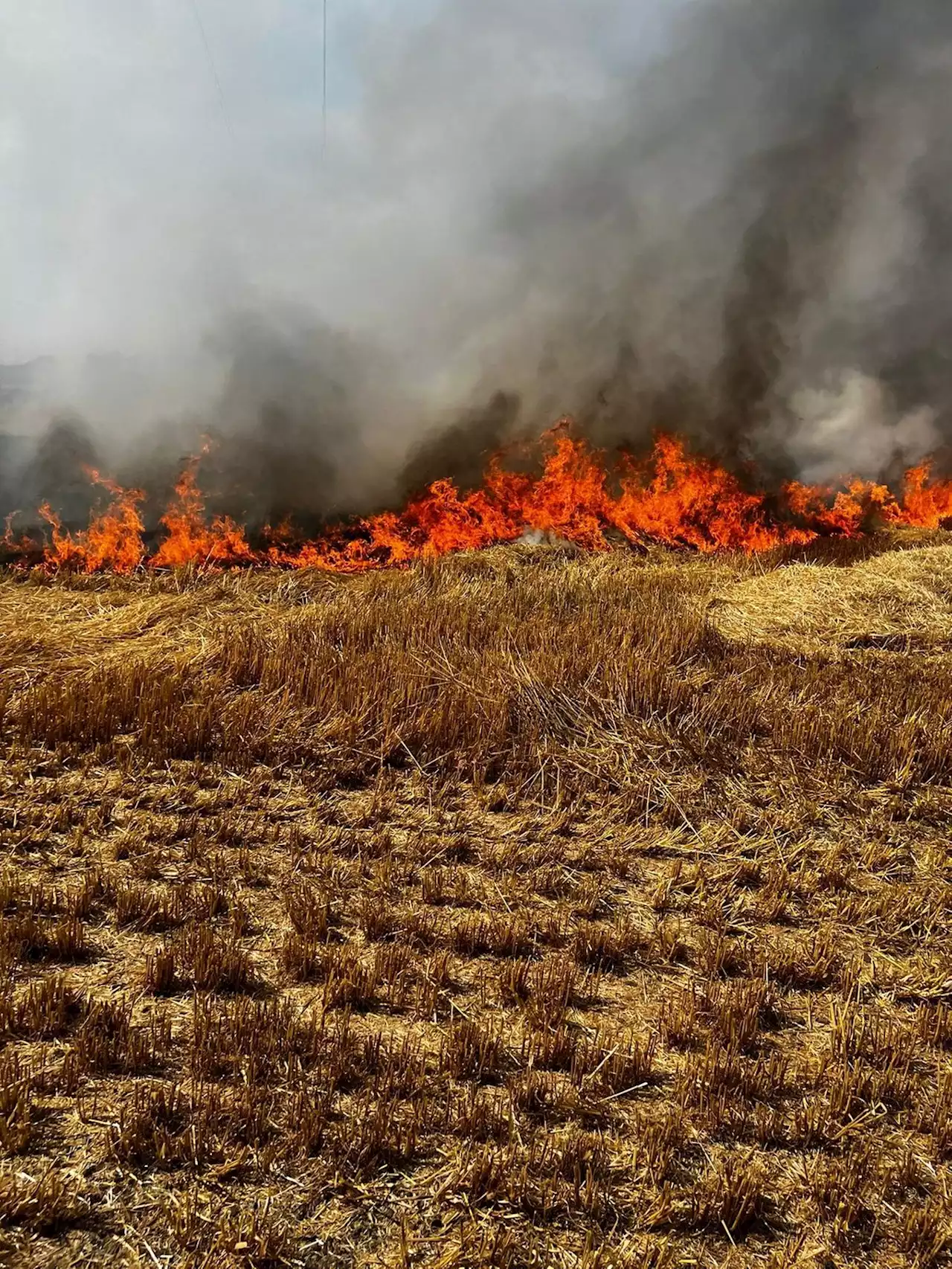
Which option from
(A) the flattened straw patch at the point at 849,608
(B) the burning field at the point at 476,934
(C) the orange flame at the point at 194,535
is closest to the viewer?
(B) the burning field at the point at 476,934

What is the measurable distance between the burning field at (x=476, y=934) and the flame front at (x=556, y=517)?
240 cm

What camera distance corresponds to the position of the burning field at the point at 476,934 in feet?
7.56

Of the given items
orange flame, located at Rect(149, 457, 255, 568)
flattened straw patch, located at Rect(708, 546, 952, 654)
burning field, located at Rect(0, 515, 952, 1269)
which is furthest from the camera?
orange flame, located at Rect(149, 457, 255, 568)

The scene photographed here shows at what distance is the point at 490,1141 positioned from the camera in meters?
2.48

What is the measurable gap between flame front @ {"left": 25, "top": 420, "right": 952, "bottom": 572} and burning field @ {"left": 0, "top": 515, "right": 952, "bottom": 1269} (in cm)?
240

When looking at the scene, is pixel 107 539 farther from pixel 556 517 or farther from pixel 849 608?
pixel 849 608

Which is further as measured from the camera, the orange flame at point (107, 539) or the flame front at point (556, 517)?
the flame front at point (556, 517)

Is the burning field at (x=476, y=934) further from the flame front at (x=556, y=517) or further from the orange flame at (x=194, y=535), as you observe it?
the flame front at (x=556, y=517)

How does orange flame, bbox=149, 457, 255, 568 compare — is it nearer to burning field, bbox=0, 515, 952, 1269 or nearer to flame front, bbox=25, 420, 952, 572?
flame front, bbox=25, 420, 952, 572

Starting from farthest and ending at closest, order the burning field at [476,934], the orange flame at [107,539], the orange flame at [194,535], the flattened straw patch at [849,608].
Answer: the orange flame at [194,535], the orange flame at [107,539], the flattened straw patch at [849,608], the burning field at [476,934]

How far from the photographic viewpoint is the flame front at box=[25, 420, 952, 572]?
10219mm

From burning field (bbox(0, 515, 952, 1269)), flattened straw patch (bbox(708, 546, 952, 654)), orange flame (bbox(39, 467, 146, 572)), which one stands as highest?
orange flame (bbox(39, 467, 146, 572))

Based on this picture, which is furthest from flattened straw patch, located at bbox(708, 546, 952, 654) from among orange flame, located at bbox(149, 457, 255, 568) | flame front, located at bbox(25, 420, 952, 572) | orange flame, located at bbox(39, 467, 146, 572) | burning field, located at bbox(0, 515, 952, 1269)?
orange flame, located at bbox(39, 467, 146, 572)

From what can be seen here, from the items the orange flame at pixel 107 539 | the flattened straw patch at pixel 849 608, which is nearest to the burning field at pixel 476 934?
the flattened straw patch at pixel 849 608
